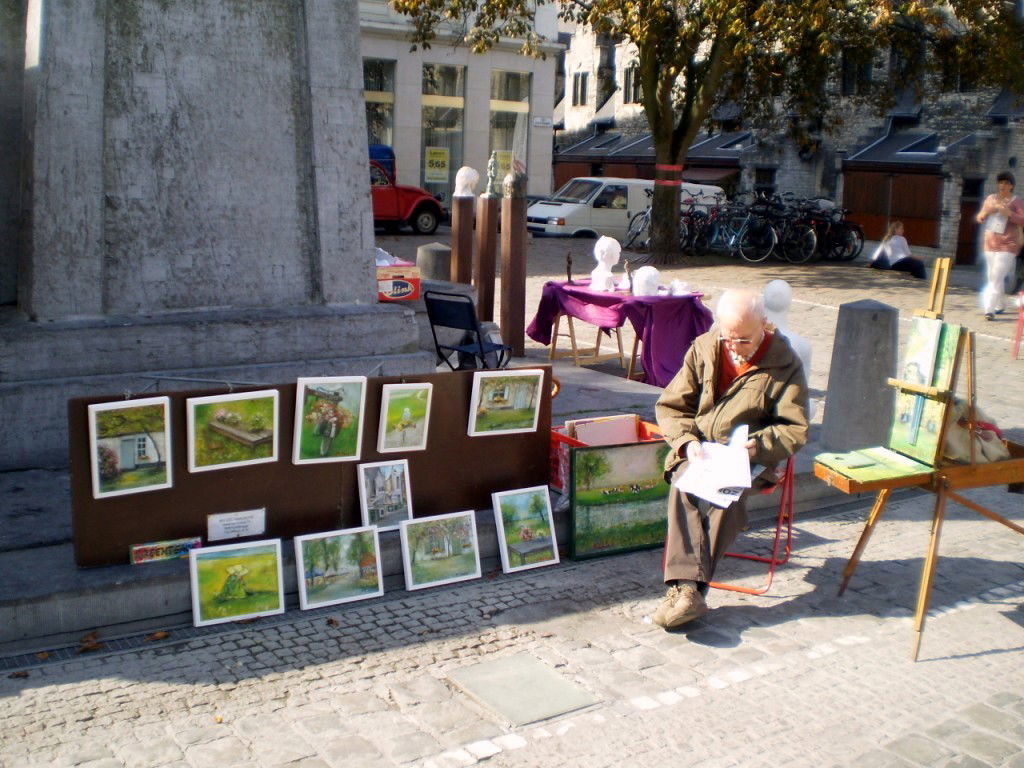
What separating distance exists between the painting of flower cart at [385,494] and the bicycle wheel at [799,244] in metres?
19.1

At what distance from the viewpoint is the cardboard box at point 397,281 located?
9430 millimetres

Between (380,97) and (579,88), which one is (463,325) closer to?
(380,97)

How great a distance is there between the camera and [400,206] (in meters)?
25.8

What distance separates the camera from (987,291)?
1467 centimetres

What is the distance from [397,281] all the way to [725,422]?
5.00 metres

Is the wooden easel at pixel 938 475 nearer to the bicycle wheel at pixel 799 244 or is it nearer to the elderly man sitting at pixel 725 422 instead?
the elderly man sitting at pixel 725 422

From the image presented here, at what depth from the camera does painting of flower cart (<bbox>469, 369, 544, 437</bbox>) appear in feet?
18.5

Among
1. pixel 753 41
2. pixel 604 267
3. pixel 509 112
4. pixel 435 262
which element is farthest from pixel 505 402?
pixel 509 112

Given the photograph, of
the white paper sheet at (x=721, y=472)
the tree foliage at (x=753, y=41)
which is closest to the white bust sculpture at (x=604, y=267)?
the white paper sheet at (x=721, y=472)

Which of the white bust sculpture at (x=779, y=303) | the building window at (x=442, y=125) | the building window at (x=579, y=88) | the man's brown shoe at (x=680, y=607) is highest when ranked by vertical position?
the building window at (x=579, y=88)

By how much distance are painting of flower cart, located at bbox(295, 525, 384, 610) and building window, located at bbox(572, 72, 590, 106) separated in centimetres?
4123

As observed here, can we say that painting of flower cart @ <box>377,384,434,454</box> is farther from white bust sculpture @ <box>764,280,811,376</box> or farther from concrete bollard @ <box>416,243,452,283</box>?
concrete bollard @ <box>416,243,452,283</box>

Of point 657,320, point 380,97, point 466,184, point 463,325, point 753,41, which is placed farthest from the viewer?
point 380,97

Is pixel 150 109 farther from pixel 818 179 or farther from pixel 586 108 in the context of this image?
pixel 586 108
